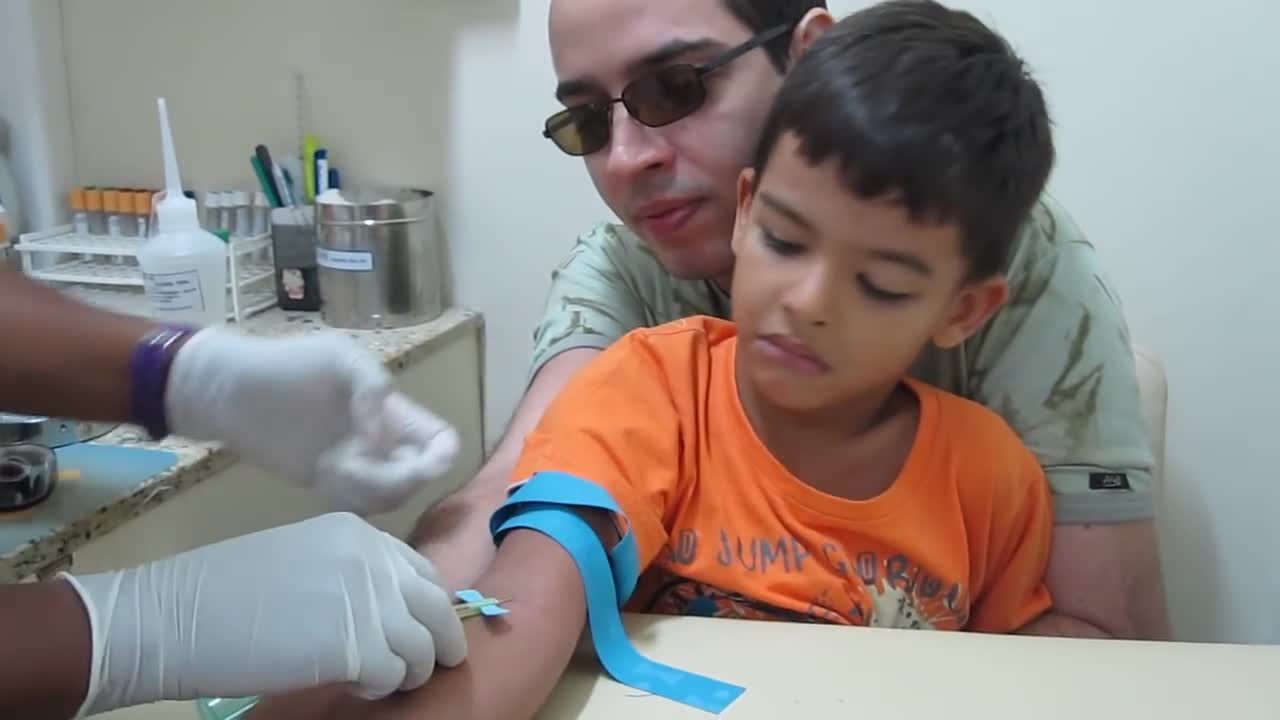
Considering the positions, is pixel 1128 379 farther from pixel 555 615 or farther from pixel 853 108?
pixel 555 615

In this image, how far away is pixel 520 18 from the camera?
66.9 inches

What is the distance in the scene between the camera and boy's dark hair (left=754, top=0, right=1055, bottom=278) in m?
0.85

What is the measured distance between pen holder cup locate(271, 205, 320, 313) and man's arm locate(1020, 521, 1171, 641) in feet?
4.11

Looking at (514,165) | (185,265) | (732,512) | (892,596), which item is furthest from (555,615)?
(514,165)

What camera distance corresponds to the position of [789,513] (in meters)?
0.93

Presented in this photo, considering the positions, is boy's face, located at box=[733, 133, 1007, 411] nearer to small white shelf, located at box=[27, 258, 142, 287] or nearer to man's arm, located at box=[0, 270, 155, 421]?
→ man's arm, located at box=[0, 270, 155, 421]

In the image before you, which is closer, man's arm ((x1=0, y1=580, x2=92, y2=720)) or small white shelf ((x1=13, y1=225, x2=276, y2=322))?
man's arm ((x1=0, y1=580, x2=92, y2=720))

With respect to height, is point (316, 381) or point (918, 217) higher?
point (918, 217)

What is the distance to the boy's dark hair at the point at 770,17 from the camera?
3.82ft

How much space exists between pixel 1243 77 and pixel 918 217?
974 mm

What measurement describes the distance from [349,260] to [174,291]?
0.31 m

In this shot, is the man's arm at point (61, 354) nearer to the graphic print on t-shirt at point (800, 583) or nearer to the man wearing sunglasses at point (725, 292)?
the man wearing sunglasses at point (725, 292)

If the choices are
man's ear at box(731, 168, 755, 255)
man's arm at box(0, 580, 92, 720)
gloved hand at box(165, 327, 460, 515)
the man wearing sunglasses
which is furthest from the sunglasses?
man's arm at box(0, 580, 92, 720)

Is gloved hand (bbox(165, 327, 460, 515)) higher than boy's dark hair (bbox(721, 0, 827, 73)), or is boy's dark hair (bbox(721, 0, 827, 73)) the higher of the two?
boy's dark hair (bbox(721, 0, 827, 73))
